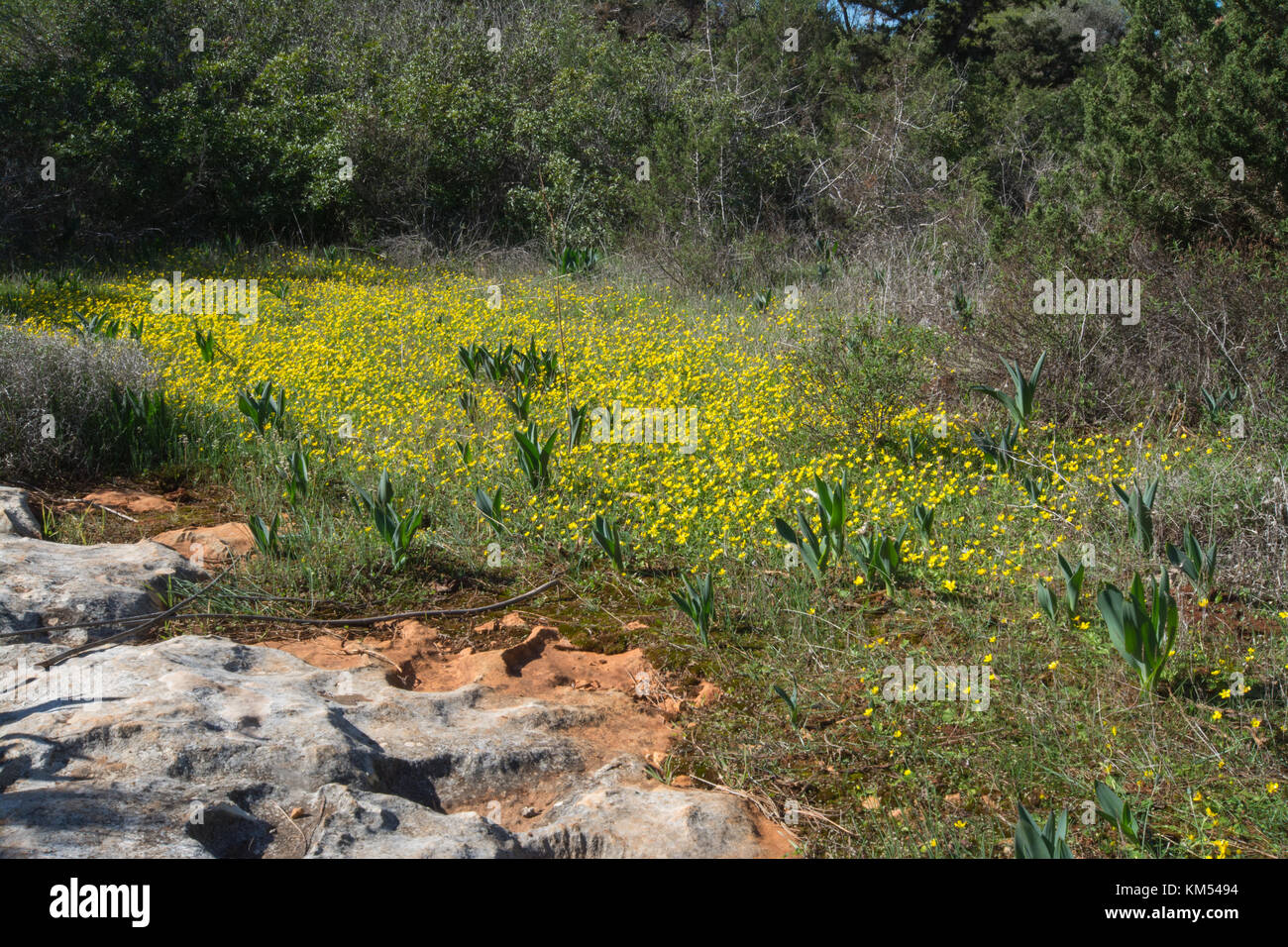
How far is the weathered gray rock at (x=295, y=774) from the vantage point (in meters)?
2.07

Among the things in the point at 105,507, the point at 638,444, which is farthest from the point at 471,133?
the point at 105,507

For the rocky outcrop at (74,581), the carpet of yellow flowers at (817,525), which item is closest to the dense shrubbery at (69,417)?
the carpet of yellow flowers at (817,525)

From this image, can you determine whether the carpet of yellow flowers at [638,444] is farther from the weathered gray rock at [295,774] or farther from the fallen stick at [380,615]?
the weathered gray rock at [295,774]

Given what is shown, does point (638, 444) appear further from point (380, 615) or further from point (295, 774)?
point (295, 774)

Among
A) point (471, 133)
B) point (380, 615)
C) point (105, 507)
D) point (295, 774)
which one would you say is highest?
point (471, 133)

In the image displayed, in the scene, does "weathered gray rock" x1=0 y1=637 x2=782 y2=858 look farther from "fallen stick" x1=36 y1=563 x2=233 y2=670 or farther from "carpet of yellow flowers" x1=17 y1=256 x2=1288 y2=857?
"carpet of yellow flowers" x1=17 y1=256 x2=1288 y2=857

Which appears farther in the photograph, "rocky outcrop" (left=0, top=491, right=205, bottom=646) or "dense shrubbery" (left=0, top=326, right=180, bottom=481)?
"dense shrubbery" (left=0, top=326, right=180, bottom=481)

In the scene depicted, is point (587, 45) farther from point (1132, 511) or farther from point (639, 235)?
point (1132, 511)

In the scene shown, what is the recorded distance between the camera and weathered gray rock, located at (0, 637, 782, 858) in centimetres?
207

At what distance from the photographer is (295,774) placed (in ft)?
7.82

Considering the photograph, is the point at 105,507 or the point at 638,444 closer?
the point at 105,507

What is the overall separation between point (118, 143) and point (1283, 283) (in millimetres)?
11056

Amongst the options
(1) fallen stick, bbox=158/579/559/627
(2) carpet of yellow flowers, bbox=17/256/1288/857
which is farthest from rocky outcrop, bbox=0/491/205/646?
(2) carpet of yellow flowers, bbox=17/256/1288/857

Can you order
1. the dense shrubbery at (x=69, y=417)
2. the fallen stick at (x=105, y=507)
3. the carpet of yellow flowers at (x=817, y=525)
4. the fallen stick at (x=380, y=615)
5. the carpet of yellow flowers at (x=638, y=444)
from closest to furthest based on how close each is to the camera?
the carpet of yellow flowers at (x=817, y=525) → the fallen stick at (x=380, y=615) → the carpet of yellow flowers at (x=638, y=444) → the fallen stick at (x=105, y=507) → the dense shrubbery at (x=69, y=417)
